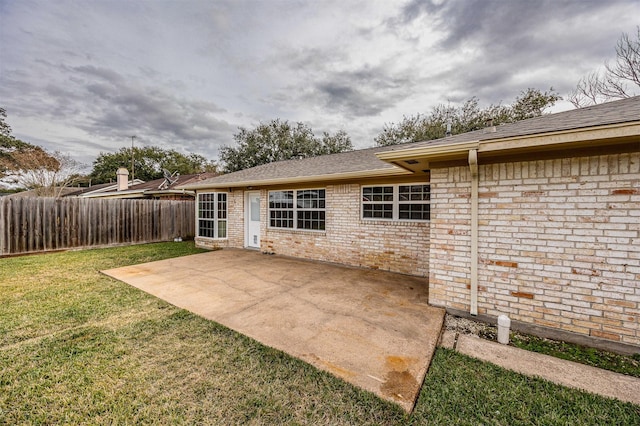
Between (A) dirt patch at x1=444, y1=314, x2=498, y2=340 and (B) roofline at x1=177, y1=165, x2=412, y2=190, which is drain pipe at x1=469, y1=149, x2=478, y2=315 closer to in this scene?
(A) dirt patch at x1=444, y1=314, x2=498, y2=340

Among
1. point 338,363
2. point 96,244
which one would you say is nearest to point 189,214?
point 96,244

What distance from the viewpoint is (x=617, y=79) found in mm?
11109

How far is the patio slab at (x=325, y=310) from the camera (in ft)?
8.52

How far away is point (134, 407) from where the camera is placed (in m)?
2.03

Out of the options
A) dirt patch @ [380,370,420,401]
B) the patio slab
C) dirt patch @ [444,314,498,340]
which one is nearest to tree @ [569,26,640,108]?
dirt patch @ [444,314,498,340]

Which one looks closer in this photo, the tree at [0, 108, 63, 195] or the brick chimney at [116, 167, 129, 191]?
the brick chimney at [116, 167, 129, 191]

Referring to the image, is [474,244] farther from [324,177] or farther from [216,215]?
[216,215]

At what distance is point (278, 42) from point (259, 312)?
8.12 m

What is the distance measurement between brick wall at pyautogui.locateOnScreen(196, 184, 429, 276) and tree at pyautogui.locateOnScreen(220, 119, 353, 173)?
17.2 m

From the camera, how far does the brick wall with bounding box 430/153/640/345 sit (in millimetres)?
2900

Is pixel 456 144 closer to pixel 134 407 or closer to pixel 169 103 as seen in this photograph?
pixel 134 407

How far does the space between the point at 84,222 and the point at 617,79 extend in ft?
76.5

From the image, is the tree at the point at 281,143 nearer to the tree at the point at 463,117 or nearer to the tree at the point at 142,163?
the tree at the point at 463,117

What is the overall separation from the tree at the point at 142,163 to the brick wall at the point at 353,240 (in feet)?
110
